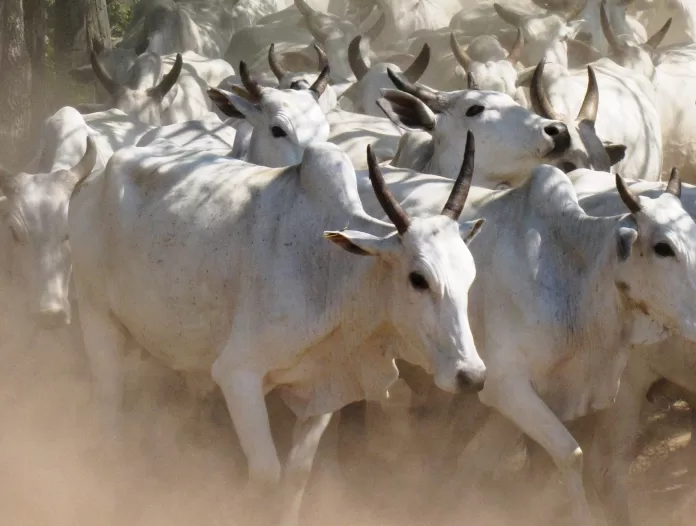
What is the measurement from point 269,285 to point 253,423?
0.55 meters

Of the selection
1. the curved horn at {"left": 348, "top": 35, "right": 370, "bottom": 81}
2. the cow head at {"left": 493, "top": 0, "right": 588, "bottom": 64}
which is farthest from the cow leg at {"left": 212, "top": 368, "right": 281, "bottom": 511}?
the cow head at {"left": 493, "top": 0, "right": 588, "bottom": 64}

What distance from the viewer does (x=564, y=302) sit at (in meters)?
5.48

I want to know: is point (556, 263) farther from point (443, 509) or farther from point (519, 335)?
point (443, 509)

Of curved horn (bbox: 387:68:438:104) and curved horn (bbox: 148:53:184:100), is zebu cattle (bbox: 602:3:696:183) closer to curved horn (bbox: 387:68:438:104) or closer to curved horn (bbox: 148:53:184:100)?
curved horn (bbox: 387:68:438:104)

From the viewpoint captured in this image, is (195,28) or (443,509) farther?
(195,28)

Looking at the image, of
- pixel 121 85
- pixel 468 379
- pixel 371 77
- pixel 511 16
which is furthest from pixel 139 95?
pixel 468 379

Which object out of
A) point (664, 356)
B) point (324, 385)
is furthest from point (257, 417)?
point (664, 356)

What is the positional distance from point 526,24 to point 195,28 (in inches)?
141

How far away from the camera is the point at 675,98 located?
1019 centimetres

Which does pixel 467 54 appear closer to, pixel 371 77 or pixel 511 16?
pixel 371 77

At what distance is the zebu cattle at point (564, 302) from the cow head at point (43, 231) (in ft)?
7.24

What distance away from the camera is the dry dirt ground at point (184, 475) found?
5.72 m

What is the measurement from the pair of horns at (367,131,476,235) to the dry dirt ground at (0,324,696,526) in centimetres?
151

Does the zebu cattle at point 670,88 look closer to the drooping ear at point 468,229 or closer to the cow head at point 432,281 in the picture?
the drooping ear at point 468,229
